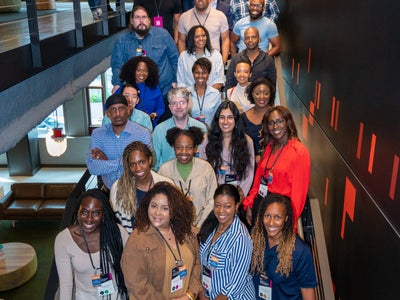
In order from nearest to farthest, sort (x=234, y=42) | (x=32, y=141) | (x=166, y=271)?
1. (x=166, y=271)
2. (x=234, y=42)
3. (x=32, y=141)

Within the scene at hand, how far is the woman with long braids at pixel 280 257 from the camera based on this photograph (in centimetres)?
312

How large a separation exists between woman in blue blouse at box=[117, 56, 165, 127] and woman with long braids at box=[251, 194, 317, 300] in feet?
8.14

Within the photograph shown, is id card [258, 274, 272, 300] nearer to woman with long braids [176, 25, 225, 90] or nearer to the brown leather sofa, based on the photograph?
woman with long braids [176, 25, 225, 90]

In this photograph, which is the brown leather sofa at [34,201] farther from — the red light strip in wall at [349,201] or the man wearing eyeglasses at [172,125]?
the red light strip in wall at [349,201]

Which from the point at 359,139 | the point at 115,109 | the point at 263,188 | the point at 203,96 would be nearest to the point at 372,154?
the point at 359,139

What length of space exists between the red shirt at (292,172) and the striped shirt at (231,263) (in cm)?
55

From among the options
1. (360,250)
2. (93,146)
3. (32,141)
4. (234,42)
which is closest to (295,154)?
(360,250)

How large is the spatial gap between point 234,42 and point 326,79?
2354mm

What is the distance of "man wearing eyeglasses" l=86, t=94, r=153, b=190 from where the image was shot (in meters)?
4.27

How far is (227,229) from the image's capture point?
10.7 ft

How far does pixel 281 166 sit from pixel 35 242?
1010 cm

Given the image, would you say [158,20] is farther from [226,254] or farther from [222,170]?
[226,254]

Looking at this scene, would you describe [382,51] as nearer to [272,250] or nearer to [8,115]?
[272,250]

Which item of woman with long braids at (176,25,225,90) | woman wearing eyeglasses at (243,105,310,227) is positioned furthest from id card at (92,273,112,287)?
woman with long braids at (176,25,225,90)
